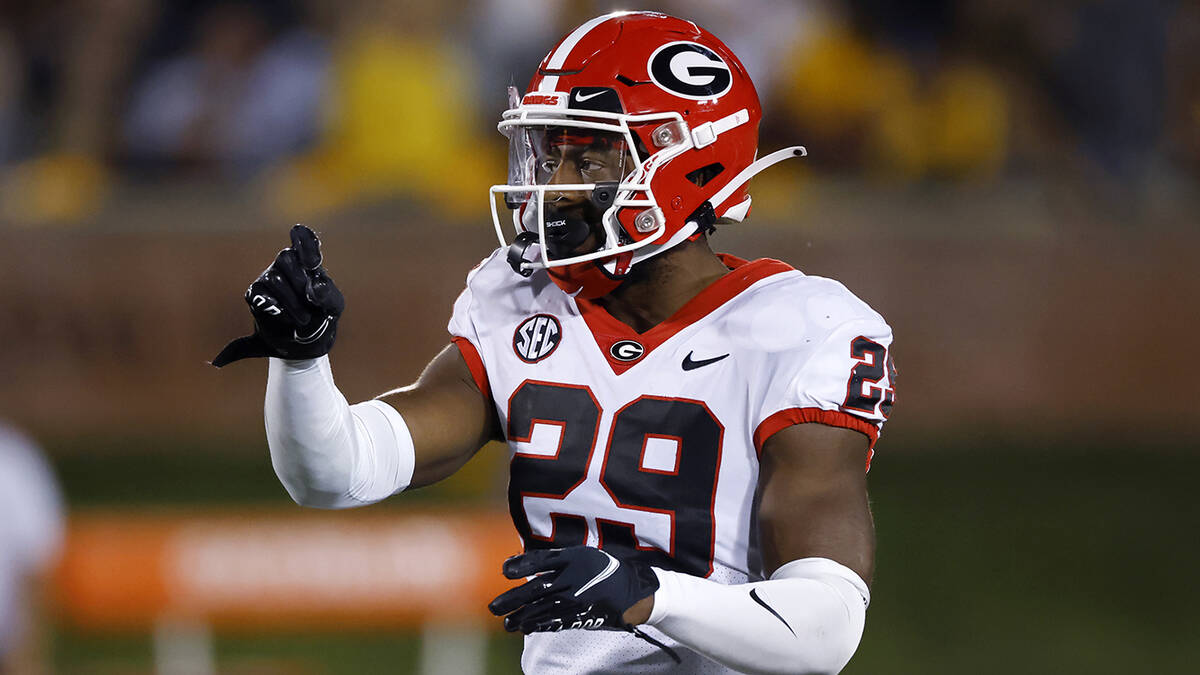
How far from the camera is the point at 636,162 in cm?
253

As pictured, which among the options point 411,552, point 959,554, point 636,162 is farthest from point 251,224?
point 636,162

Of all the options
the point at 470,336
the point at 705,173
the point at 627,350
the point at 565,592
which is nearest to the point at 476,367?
the point at 470,336

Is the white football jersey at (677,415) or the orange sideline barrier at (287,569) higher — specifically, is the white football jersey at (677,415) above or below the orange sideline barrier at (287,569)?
above

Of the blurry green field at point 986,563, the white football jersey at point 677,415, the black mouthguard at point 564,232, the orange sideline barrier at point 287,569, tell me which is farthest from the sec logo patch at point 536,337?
the blurry green field at point 986,563

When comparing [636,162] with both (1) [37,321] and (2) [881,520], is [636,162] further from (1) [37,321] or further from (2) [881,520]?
(1) [37,321]

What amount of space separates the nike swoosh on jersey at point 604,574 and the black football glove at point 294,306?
54 centimetres

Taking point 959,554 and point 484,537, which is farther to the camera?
point 959,554

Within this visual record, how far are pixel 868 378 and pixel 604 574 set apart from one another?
1.87 ft

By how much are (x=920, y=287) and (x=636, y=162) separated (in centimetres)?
541

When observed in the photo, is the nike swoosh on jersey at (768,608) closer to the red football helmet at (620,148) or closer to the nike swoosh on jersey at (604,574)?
the nike swoosh on jersey at (604,574)

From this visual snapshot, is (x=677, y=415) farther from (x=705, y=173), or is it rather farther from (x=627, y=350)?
(x=705, y=173)

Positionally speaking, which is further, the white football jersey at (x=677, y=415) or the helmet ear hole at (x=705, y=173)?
the helmet ear hole at (x=705, y=173)

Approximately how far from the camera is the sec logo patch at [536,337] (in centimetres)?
261

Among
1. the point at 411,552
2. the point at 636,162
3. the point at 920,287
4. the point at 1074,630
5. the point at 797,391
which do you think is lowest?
the point at 1074,630
